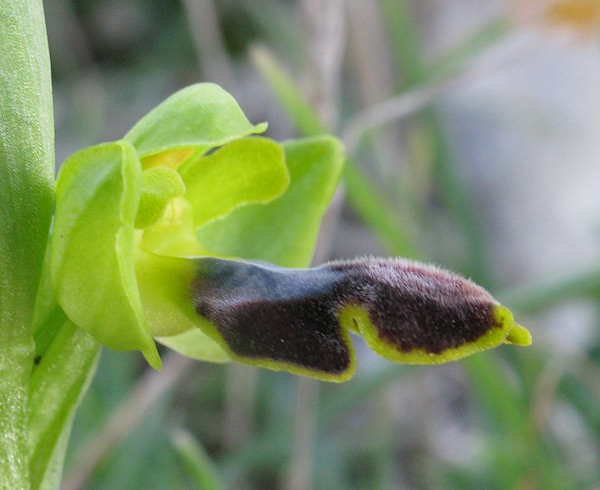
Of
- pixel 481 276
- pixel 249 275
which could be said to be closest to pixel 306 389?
pixel 481 276

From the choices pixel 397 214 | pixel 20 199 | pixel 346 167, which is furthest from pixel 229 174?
pixel 397 214

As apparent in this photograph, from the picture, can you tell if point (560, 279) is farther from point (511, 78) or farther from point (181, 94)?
point (511, 78)

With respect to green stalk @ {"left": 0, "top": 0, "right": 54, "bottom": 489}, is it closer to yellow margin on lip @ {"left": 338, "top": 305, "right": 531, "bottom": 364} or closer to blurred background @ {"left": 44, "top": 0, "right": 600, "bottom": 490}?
yellow margin on lip @ {"left": 338, "top": 305, "right": 531, "bottom": 364}

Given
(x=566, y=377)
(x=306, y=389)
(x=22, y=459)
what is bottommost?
(x=566, y=377)

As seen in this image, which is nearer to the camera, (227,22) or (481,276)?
(481,276)

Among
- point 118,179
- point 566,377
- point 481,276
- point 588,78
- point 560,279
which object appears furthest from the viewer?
point 588,78

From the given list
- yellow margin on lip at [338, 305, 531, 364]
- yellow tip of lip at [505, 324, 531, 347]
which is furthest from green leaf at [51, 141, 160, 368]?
yellow tip of lip at [505, 324, 531, 347]

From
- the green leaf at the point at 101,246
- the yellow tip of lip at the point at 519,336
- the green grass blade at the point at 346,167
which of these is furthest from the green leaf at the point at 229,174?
the green grass blade at the point at 346,167

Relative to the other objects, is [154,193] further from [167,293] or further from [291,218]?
[291,218]
